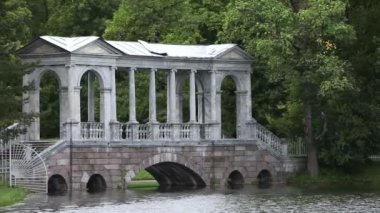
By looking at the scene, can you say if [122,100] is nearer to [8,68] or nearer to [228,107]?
[228,107]

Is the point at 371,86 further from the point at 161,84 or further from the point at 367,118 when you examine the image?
the point at 161,84

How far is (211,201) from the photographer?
5112 cm

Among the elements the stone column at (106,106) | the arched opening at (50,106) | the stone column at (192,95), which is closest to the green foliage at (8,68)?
the stone column at (106,106)

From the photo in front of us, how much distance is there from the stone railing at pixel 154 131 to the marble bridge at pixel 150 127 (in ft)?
0.16

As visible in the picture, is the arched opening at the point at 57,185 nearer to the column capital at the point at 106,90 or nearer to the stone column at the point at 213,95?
the column capital at the point at 106,90

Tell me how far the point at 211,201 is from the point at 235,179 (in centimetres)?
1446

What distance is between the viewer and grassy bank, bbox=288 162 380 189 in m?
64.6

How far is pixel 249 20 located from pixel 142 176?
1350 cm

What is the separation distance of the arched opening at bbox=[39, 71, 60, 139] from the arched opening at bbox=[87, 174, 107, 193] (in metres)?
17.1

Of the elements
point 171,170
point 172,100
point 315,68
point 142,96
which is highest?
point 315,68

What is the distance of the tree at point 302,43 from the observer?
205 feet

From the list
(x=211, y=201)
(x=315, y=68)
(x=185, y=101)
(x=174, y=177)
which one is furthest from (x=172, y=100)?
(x=211, y=201)

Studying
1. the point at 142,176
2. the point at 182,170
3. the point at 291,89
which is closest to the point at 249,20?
the point at 291,89

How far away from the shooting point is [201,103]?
219ft
